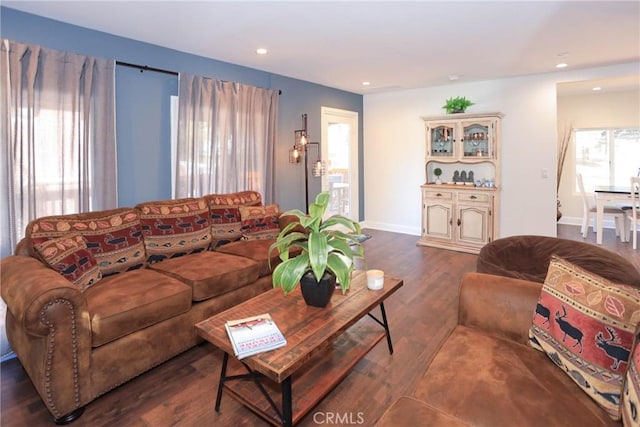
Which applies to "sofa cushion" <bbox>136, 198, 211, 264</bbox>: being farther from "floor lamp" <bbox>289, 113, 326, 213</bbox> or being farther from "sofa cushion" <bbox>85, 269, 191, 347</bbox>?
"floor lamp" <bbox>289, 113, 326, 213</bbox>

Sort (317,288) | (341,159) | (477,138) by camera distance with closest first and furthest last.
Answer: (317,288), (477,138), (341,159)

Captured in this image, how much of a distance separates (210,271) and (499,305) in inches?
77.2

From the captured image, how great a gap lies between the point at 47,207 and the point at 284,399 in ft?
8.25

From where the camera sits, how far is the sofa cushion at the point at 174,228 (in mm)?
3012

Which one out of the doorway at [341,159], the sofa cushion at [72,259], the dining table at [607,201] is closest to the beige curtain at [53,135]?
the sofa cushion at [72,259]

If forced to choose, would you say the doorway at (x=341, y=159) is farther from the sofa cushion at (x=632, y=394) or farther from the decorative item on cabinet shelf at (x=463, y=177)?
the sofa cushion at (x=632, y=394)

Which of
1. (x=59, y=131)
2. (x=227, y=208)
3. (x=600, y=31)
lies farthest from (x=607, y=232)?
(x=59, y=131)

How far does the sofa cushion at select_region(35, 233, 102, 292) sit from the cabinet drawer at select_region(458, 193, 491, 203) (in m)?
4.63

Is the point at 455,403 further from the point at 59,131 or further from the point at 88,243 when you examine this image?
the point at 59,131

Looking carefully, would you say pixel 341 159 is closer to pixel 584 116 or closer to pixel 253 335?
pixel 584 116

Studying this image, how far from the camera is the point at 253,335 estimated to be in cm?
170

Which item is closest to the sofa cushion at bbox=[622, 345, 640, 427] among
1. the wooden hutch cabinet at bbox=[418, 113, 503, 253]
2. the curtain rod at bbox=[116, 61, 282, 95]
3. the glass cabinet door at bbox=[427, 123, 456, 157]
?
the curtain rod at bbox=[116, 61, 282, 95]

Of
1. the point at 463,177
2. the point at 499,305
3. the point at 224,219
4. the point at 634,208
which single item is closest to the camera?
the point at 499,305

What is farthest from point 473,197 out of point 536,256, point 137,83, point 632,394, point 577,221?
point 137,83
